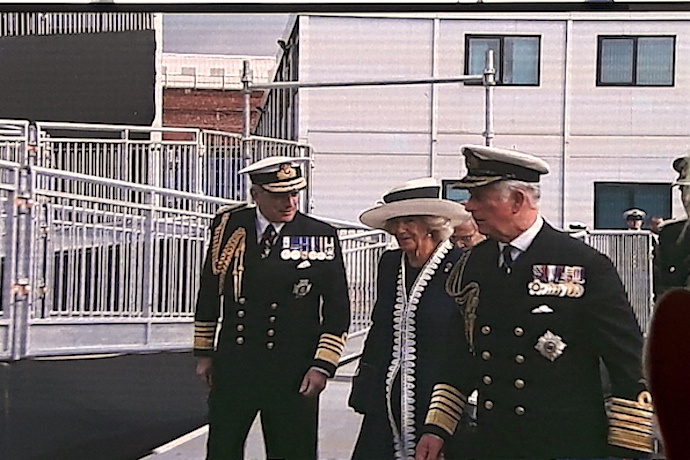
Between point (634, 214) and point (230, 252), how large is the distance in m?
1.24

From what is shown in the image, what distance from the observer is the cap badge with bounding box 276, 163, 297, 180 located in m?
3.00

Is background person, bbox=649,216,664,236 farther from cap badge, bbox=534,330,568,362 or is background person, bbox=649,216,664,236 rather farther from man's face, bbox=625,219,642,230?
cap badge, bbox=534,330,568,362

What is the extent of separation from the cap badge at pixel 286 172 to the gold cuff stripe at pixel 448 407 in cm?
81

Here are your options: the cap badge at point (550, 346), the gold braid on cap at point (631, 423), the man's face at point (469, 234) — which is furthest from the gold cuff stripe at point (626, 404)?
the man's face at point (469, 234)

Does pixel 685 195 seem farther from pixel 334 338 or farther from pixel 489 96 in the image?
pixel 334 338

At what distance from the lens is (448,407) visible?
2955mm

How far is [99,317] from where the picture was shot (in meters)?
3.01

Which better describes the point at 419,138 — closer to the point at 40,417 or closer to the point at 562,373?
the point at 562,373

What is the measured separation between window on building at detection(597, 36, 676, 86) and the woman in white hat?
67 cm

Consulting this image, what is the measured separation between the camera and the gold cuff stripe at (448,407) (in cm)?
296

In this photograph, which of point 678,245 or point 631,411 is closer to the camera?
point 631,411

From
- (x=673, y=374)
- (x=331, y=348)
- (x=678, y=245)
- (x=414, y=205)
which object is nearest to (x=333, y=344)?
(x=331, y=348)

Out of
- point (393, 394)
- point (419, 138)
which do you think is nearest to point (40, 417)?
point (393, 394)

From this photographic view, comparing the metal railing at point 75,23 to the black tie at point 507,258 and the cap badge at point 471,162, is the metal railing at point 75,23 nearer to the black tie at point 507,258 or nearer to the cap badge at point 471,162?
the cap badge at point 471,162
